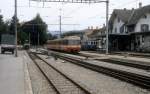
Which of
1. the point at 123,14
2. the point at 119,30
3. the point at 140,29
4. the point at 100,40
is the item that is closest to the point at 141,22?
the point at 140,29

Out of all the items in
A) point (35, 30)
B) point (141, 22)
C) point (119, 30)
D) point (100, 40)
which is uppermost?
point (141, 22)

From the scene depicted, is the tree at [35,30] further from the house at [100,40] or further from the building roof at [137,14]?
the building roof at [137,14]

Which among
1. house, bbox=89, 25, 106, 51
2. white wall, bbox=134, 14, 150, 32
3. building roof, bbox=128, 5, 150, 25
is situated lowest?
house, bbox=89, 25, 106, 51

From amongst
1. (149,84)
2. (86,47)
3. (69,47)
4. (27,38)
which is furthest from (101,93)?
(27,38)

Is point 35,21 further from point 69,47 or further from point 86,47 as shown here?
point 69,47

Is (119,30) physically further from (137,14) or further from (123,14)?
(137,14)

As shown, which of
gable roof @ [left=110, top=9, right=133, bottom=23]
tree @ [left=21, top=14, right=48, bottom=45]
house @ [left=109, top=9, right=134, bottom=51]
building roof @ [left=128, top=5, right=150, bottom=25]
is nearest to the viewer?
house @ [left=109, top=9, right=134, bottom=51]

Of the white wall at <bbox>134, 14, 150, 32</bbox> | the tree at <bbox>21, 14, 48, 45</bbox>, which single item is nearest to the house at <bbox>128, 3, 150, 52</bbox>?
the white wall at <bbox>134, 14, 150, 32</bbox>

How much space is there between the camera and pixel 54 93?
1592cm

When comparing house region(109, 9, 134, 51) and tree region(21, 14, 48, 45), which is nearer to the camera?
house region(109, 9, 134, 51)

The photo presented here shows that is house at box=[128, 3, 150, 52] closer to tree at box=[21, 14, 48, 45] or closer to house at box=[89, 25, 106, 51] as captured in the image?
house at box=[89, 25, 106, 51]

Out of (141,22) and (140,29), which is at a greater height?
(141,22)

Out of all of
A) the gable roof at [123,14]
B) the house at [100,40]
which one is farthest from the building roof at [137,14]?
the house at [100,40]

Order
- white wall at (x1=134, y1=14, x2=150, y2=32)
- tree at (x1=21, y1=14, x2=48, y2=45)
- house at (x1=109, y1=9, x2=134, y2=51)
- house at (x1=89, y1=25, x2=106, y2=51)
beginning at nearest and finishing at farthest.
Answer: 1. house at (x1=109, y1=9, x2=134, y2=51)
2. white wall at (x1=134, y1=14, x2=150, y2=32)
3. house at (x1=89, y1=25, x2=106, y2=51)
4. tree at (x1=21, y1=14, x2=48, y2=45)
